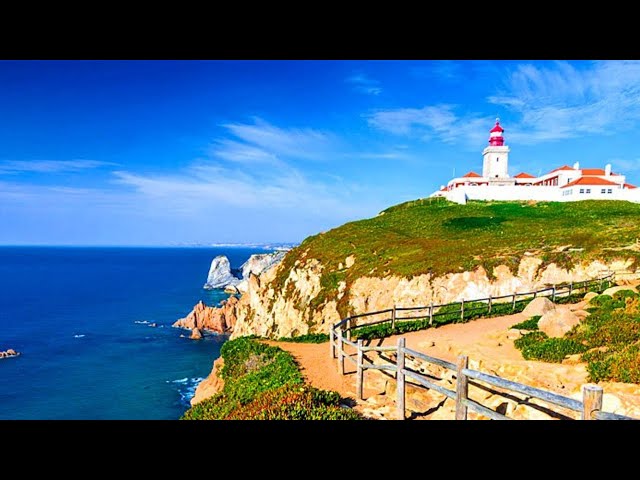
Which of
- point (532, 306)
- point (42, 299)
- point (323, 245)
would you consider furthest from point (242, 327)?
point (42, 299)

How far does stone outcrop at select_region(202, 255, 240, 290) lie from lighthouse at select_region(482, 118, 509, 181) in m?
90.1

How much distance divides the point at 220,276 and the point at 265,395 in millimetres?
129491

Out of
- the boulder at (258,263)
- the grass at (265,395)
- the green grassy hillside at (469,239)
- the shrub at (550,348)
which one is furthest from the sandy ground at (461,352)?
the boulder at (258,263)

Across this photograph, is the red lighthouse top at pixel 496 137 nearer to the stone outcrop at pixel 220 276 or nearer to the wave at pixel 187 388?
the wave at pixel 187 388

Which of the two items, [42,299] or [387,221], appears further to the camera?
[42,299]

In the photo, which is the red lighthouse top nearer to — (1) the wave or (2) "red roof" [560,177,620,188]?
(2) "red roof" [560,177,620,188]

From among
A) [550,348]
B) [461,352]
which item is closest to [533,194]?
[550,348]

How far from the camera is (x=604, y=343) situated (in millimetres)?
11758

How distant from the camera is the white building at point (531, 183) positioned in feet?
184

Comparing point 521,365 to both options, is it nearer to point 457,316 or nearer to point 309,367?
point 309,367

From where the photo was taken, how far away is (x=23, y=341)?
5659 centimetres

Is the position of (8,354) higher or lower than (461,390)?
lower

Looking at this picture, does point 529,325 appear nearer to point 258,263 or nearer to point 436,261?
point 436,261

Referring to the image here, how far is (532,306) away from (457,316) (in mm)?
3900
